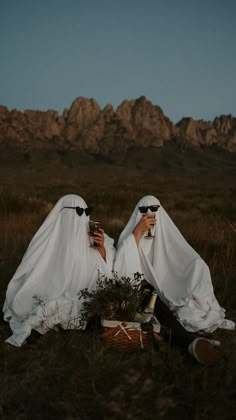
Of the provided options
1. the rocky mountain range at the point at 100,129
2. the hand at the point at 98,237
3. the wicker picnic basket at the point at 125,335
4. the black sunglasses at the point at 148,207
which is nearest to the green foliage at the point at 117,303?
the wicker picnic basket at the point at 125,335

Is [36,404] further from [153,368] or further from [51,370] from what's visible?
[153,368]

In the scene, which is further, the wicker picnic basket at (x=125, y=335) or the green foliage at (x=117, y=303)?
the green foliage at (x=117, y=303)

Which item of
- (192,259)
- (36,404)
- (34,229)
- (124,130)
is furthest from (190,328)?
(124,130)

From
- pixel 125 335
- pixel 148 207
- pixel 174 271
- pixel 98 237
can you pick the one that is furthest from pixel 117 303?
pixel 148 207

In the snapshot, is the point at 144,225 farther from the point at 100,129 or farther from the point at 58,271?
the point at 100,129

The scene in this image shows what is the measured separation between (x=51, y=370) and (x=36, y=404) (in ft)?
1.87

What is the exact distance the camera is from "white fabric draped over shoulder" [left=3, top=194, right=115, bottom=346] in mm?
4996

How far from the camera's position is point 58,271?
5371 mm

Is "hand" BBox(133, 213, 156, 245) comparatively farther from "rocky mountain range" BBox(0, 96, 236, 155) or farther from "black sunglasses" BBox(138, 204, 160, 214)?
"rocky mountain range" BBox(0, 96, 236, 155)

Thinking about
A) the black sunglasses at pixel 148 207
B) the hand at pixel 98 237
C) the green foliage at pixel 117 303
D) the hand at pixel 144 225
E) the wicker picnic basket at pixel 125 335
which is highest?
the black sunglasses at pixel 148 207

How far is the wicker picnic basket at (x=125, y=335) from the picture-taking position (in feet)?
14.3

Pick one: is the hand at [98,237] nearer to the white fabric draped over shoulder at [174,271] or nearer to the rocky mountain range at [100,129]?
the white fabric draped over shoulder at [174,271]

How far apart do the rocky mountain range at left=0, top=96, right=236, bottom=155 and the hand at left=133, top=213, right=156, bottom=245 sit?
131524mm

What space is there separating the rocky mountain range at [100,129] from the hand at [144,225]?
132 meters
